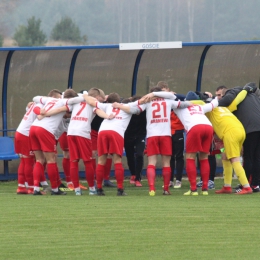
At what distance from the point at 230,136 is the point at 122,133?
1.67 m

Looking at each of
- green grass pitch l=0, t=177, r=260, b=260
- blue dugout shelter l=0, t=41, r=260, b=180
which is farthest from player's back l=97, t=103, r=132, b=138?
blue dugout shelter l=0, t=41, r=260, b=180

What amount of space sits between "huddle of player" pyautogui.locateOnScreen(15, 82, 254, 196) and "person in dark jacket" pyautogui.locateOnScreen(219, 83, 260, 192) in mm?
141

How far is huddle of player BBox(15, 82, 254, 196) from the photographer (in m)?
11.9

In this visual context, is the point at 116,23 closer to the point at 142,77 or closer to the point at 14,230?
the point at 142,77

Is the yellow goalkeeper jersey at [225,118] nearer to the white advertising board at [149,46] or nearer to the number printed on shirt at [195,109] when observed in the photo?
the number printed on shirt at [195,109]

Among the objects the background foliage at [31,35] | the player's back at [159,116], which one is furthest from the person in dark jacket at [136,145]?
the background foliage at [31,35]

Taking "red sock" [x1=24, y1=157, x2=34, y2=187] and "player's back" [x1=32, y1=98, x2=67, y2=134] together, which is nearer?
"player's back" [x1=32, y1=98, x2=67, y2=134]

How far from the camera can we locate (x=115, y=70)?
16719mm

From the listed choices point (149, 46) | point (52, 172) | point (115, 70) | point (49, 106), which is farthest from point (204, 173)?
point (115, 70)

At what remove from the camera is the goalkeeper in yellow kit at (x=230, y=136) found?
12.0m

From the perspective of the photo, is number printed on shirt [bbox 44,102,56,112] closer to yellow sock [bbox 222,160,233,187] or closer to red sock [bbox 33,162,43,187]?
red sock [bbox 33,162,43,187]

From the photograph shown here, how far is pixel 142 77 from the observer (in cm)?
1678

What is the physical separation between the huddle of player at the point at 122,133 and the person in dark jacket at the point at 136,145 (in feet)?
5.91

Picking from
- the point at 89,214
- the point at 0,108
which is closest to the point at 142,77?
the point at 0,108
